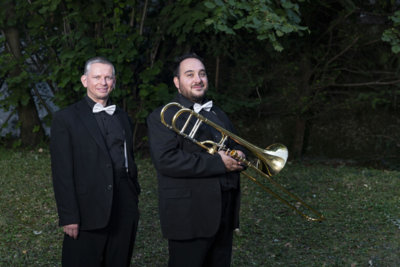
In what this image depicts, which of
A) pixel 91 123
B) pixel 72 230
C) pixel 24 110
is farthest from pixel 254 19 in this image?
pixel 24 110

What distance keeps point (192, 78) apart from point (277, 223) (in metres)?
3.48

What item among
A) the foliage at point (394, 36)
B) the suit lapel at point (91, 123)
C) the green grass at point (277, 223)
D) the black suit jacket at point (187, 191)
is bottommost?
the green grass at point (277, 223)

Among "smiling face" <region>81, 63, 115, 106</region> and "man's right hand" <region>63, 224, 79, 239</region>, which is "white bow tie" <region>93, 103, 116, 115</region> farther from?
"man's right hand" <region>63, 224, 79, 239</region>

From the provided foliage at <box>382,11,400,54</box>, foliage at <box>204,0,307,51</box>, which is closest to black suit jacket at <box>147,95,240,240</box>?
foliage at <box>204,0,307,51</box>

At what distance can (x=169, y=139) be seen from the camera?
2906 mm

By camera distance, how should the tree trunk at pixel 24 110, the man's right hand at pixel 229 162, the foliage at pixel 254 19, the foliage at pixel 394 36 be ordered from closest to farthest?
the man's right hand at pixel 229 162, the foliage at pixel 254 19, the foliage at pixel 394 36, the tree trunk at pixel 24 110

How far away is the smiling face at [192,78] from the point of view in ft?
9.89

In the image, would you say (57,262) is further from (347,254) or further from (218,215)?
(347,254)

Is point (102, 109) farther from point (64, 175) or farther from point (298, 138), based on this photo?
point (298, 138)

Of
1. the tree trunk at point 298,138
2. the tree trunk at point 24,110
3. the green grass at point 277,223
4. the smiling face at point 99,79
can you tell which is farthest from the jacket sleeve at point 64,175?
the tree trunk at point 298,138

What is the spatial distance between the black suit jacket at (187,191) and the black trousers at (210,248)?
7cm

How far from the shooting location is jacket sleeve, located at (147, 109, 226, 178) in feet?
9.43

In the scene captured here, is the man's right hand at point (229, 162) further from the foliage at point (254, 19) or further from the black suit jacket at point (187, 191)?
the foliage at point (254, 19)

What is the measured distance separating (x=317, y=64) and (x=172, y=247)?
697cm
